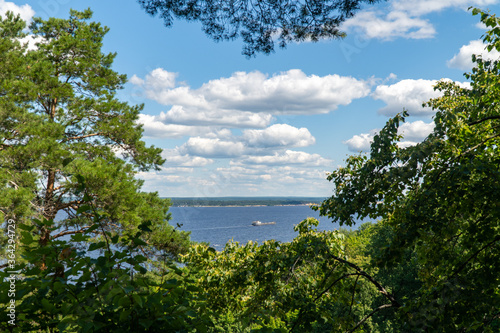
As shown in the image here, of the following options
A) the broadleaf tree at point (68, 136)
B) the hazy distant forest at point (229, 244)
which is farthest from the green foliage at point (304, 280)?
the broadleaf tree at point (68, 136)

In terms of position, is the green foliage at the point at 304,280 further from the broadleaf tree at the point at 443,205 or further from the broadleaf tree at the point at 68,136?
the broadleaf tree at the point at 68,136

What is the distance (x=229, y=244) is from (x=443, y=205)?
5.16m

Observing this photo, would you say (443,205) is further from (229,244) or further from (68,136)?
(68,136)

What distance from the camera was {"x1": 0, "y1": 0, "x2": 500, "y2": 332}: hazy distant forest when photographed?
240 centimetres

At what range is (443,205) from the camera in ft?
15.7

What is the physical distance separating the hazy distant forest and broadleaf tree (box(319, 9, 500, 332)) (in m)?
0.02

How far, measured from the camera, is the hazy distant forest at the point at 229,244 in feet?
7.86

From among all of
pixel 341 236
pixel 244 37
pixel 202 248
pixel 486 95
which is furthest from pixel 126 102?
pixel 486 95

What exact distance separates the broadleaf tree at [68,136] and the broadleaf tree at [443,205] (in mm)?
7988

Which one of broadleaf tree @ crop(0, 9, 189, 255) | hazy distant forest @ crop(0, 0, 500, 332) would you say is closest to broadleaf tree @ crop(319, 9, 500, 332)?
hazy distant forest @ crop(0, 0, 500, 332)

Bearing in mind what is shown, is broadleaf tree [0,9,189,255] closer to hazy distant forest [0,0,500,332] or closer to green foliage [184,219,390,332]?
hazy distant forest [0,0,500,332]

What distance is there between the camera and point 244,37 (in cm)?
648

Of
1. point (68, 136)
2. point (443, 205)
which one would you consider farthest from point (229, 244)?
point (68, 136)

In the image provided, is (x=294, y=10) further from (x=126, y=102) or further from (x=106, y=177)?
(x=126, y=102)
